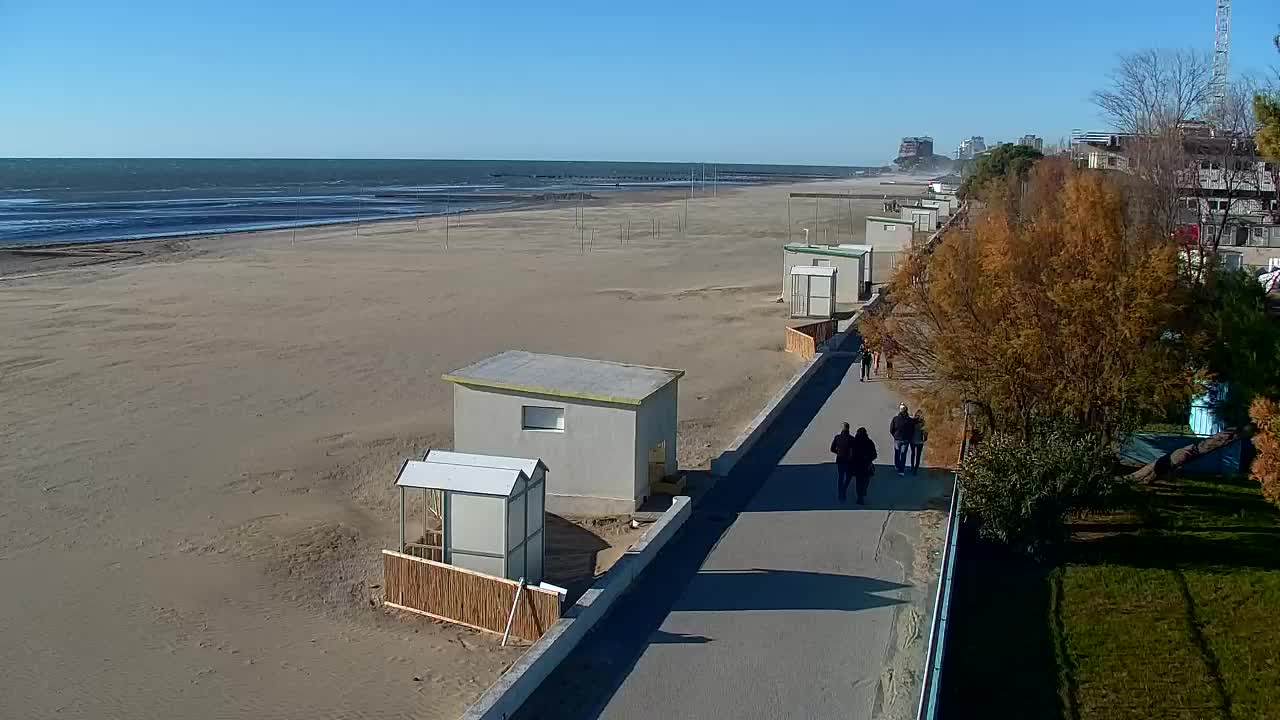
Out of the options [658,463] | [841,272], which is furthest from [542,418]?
[841,272]

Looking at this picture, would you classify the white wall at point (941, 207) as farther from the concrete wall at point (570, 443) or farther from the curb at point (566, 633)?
the curb at point (566, 633)

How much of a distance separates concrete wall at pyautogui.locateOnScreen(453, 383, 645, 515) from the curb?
1.49 m

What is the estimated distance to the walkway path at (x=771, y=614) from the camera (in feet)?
31.6

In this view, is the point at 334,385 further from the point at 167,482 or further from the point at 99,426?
the point at 167,482

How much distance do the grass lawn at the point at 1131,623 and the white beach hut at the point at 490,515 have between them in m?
4.37

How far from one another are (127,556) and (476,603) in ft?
17.6

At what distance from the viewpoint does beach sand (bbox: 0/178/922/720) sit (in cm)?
1157

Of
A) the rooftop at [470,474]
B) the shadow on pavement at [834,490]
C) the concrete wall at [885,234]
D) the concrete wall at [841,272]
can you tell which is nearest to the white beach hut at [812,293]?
the concrete wall at [841,272]

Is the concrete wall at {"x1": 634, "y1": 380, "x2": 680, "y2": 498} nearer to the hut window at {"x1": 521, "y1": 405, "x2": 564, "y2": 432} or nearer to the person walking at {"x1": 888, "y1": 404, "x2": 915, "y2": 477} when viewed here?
the hut window at {"x1": 521, "y1": 405, "x2": 564, "y2": 432}

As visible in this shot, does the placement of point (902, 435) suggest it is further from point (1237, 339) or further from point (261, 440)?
point (261, 440)

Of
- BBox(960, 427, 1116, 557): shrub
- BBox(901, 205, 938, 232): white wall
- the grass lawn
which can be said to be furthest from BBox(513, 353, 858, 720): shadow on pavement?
BBox(901, 205, 938, 232): white wall

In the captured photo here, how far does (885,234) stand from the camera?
5362cm

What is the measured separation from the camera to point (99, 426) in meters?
21.4

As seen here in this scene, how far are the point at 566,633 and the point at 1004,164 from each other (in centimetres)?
6019
